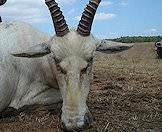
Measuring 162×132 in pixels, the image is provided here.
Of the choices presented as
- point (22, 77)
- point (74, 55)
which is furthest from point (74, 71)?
point (22, 77)

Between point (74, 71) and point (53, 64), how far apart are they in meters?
0.97

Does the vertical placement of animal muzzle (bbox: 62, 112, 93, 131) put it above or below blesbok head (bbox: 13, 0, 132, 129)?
below

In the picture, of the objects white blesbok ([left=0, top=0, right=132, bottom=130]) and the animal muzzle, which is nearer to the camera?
the animal muzzle

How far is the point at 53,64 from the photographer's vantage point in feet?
22.4

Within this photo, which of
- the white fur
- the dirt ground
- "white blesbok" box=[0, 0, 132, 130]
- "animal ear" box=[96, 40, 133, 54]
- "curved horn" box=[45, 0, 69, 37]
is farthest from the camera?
the white fur

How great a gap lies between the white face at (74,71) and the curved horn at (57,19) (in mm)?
91

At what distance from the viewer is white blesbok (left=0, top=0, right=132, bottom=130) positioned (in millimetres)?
5895

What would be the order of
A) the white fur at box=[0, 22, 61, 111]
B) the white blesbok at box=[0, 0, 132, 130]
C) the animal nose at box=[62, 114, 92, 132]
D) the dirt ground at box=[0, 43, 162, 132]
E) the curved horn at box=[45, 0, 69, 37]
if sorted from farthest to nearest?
the white fur at box=[0, 22, 61, 111]
the dirt ground at box=[0, 43, 162, 132]
the curved horn at box=[45, 0, 69, 37]
the white blesbok at box=[0, 0, 132, 130]
the animal nose at box=[62, 114, 92, 132]

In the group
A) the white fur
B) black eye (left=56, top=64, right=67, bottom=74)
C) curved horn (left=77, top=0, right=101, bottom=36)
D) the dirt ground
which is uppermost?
curved horn (left=77, top=0, right=101, bottom=36)

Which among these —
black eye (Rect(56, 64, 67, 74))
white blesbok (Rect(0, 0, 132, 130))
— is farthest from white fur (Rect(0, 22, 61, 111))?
black eye (Rect(56, 64, 67, 74))

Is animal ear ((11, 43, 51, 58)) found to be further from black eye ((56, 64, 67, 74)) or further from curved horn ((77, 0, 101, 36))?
curved horn ((77, 0, 101, 36))

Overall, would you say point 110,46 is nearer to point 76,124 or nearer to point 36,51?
point 36,51

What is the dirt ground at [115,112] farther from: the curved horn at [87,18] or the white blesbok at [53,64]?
the curved horn at [87,18]

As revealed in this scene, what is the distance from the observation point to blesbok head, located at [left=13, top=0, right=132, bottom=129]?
5789 mm
